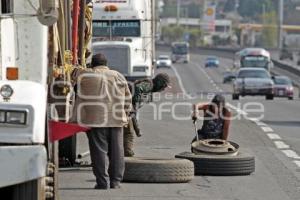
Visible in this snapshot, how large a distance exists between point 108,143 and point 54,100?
2.93m

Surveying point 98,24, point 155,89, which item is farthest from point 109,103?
point 98,24

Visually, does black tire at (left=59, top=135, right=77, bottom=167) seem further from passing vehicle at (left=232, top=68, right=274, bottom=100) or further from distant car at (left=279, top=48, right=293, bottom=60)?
distant car at (left=279, top=48, right=293, bottom=60)

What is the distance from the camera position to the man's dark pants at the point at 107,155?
12.8 meters

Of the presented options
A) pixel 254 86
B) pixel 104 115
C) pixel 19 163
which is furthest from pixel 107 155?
pixel 254 86

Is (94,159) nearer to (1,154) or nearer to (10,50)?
(10,50)

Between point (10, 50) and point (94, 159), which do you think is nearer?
point (10, 50)

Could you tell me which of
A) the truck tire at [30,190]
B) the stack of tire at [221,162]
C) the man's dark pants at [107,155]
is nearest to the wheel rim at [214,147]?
the stack of tire at [221,162]

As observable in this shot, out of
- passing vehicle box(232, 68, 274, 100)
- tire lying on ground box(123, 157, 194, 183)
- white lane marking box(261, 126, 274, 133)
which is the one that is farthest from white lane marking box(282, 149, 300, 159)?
passing vehicle box(232, 68, 274, 100)

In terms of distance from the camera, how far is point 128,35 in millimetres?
38156

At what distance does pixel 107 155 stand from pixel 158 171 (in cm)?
82

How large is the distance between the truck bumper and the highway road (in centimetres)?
417

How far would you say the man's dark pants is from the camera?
12.8 metres

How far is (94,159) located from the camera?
12.8 metres

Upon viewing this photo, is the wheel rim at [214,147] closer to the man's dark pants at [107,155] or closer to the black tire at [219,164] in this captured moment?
the black tire at [219,164]
